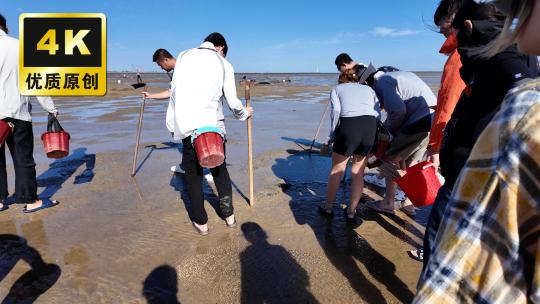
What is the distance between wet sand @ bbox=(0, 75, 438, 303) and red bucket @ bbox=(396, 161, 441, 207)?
2.80 ft

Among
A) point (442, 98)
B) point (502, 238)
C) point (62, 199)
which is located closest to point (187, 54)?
point (442, 98)

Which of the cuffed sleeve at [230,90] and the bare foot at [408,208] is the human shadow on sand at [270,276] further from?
the bare foot at [408,208]

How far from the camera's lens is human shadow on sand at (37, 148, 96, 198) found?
555 centimetres

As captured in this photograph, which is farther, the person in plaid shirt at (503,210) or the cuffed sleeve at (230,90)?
the cuffed sleeve at (230,90)

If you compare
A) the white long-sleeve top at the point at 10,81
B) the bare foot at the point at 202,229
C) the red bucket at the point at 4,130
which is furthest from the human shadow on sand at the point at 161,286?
the white long-sleeve top at the point at 10,81

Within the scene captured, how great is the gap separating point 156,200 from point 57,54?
2913mm

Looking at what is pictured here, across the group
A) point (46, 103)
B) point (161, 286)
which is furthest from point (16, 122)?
point (161, 286)

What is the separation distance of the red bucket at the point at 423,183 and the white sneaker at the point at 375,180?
294 centimetres

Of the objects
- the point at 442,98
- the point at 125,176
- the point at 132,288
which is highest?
the point at 442,98

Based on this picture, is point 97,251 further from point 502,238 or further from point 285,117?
point 285,117

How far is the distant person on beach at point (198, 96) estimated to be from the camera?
3.58 m

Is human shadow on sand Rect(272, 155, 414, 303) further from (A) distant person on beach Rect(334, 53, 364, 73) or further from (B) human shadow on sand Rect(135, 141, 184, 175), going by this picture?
(B) human shadow on sand Rect(135, 141, 184, 175)

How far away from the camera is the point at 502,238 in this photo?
0.81 m

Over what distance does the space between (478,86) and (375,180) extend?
4113mm
